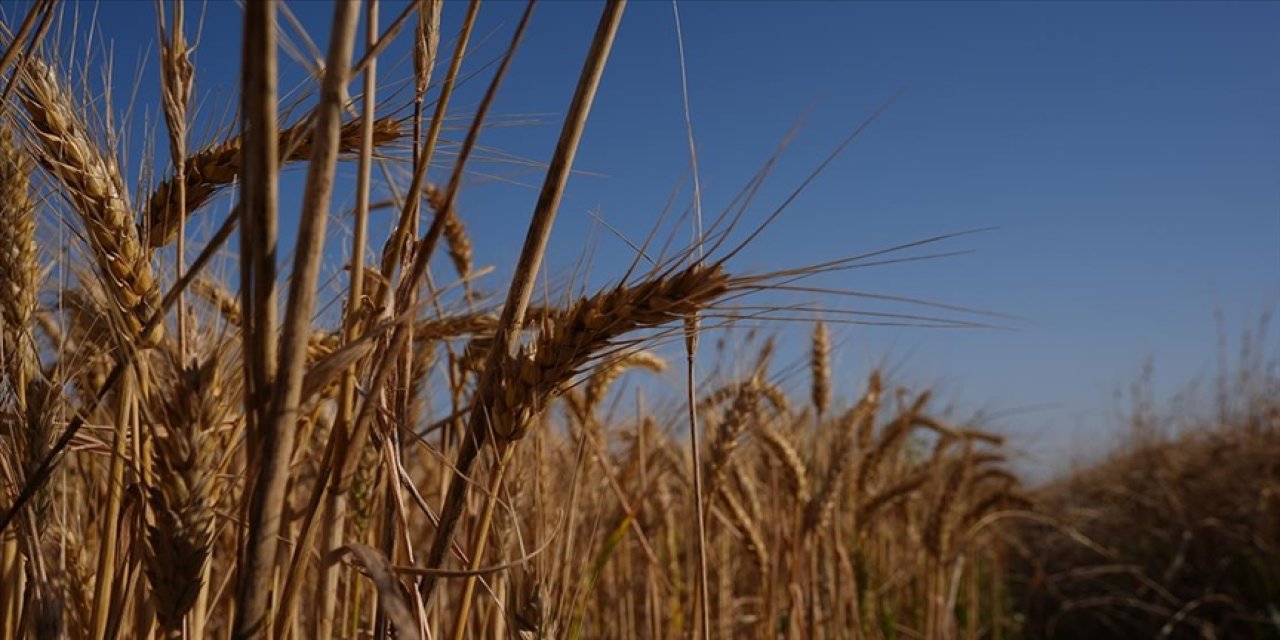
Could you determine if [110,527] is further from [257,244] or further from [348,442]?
[257,244]

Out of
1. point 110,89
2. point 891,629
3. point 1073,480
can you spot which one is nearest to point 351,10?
point 110,89

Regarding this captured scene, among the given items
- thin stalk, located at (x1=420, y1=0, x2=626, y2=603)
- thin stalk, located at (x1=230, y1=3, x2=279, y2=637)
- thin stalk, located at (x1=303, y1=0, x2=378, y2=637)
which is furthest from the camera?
thin stalk, located at (x1=420, y1=0, x2=626, y2=603)

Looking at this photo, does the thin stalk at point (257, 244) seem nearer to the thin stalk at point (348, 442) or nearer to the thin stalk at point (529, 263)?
the thin stalk at point (348, 442)

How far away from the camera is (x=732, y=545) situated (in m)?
3.75

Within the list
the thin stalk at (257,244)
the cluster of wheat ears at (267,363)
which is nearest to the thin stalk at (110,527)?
the cluster of wheat ears at (267,363)

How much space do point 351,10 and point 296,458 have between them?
0.69 m

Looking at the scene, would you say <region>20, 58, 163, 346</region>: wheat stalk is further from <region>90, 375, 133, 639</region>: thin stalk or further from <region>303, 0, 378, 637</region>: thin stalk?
<region>303, 0, 378, 637</region>: thin stalk

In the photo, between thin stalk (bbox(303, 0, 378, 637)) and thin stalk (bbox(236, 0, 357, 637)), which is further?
thin stalk (bbox(303, 0, 378, 637))

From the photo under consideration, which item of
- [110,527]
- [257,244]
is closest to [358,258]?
[257,244]

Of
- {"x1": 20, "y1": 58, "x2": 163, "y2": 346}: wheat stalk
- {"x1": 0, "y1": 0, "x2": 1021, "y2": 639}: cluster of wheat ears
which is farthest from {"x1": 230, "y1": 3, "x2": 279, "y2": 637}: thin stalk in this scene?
{"x1": 20, "y1": 58, "x2": 163, "y2": 346}: wheat stalk

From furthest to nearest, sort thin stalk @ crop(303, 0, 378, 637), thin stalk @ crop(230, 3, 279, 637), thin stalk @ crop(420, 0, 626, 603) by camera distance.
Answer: thin stalk @ crop(420, 0, 626, 603)
thin stalk @ crop(303, 0, 378, 637)
thin stalk @ crop(230, 3, 279, 637)

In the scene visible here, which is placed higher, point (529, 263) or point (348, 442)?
point (529, 263)

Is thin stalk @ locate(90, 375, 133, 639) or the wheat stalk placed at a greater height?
the wheat stalk

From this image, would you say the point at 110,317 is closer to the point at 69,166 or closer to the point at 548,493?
the point at 69,166
